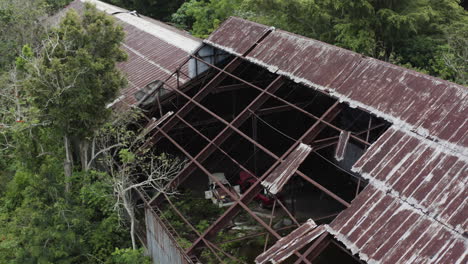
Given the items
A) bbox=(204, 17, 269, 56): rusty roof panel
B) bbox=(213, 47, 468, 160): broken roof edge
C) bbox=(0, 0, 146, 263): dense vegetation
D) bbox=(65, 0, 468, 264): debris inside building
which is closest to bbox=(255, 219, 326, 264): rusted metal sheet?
bbox=(65, 0, 468, 264): debris inside building

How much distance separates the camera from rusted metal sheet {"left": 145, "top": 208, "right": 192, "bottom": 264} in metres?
13.9

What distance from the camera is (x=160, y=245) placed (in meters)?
15.6

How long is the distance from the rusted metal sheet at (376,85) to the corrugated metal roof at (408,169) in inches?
1.1

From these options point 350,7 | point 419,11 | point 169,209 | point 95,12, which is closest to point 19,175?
point 169,209

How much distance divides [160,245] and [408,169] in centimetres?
910

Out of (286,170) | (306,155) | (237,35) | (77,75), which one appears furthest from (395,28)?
(77,75)

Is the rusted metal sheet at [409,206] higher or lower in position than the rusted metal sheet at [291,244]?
higher

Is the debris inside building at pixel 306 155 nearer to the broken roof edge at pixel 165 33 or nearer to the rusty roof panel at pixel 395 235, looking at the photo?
the rusty roof panel at pixel 395 235

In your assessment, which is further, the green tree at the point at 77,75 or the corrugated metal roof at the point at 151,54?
the corrugated metal roof at the point at 151,54

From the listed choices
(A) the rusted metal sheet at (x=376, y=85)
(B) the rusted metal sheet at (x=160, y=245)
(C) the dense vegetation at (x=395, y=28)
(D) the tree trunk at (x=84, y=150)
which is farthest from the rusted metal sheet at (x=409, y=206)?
(C) the dense vegetation at (x=395, y=28)

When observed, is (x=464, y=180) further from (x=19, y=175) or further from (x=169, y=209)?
(x=19, y=175)

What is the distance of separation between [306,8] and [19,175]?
20.2m

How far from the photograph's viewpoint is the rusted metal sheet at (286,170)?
13000 mm

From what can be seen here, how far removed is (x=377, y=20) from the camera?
2669 cm
